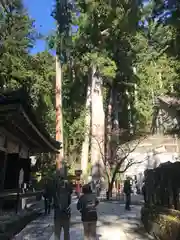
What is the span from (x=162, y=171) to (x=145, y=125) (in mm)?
28707

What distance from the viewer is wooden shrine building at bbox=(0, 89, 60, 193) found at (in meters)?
7.00

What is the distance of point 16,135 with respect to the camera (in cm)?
1092

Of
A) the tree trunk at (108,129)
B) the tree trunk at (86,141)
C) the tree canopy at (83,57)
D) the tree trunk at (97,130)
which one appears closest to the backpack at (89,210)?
the tree canopy at (83,57)

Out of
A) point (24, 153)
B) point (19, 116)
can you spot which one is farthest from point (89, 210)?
point (24, 153)

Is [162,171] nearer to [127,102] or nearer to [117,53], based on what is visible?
[117,53]

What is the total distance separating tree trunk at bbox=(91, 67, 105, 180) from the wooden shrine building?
9.20m

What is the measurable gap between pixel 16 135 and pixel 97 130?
47.2 ft

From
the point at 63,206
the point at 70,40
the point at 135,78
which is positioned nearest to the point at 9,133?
the point at 63,206

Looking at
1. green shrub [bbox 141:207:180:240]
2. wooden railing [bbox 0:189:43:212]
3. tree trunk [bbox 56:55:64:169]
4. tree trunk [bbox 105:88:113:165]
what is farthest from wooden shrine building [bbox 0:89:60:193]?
tree trunk [bbox 105:88:113:165]

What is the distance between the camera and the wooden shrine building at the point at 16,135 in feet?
23.0

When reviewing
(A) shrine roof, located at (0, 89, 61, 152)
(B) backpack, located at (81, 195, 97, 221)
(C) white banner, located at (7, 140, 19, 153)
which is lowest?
(B) backpack, located at (81, 195, 97, 221)

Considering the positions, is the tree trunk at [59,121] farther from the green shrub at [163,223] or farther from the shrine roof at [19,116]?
the green shrub at [163,223]

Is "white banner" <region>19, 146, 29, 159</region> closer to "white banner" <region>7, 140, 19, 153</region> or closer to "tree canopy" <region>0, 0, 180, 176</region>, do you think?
"white banner" <region>7, 140, 19, 153</region>

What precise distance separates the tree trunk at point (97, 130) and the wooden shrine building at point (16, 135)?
9.20m
